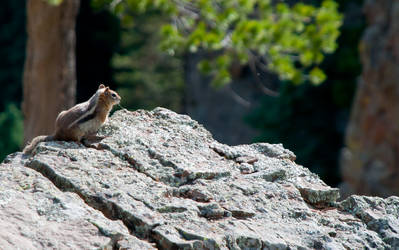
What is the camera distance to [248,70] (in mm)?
25391

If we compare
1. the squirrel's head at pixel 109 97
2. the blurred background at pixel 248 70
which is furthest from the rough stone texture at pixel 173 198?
the blurred background at pixel 248 70

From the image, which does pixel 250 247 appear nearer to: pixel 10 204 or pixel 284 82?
pixel 10 204

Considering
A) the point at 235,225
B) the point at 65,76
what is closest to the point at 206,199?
the point at 235,225

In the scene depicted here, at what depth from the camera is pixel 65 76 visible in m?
10.8

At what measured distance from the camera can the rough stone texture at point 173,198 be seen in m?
3.95

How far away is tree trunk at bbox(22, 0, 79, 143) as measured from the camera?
10.6m

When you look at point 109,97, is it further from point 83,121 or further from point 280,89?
point 280,89

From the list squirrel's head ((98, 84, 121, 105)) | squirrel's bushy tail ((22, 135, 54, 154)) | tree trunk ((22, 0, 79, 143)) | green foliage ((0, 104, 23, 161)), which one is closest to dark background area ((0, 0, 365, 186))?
green foliage ((0, 104, 23, 161))

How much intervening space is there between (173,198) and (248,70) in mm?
21268

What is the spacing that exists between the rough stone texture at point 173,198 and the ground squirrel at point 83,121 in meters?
0.14

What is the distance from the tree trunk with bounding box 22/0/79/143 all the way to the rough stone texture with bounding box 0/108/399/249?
567cm

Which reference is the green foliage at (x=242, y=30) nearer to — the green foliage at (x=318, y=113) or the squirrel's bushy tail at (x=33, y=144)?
the squirrel's bushy tail at (x=33, y=144)

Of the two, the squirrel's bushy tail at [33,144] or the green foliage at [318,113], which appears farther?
the green foliage at [318,113]

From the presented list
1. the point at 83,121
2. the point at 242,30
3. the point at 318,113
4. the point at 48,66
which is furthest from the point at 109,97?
the point at 318,113
